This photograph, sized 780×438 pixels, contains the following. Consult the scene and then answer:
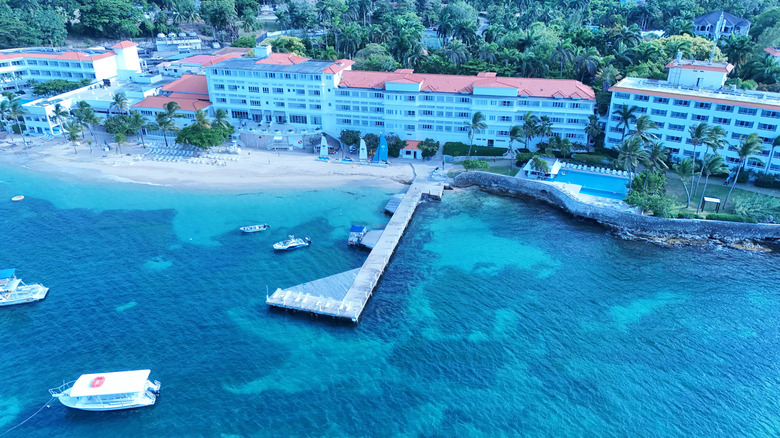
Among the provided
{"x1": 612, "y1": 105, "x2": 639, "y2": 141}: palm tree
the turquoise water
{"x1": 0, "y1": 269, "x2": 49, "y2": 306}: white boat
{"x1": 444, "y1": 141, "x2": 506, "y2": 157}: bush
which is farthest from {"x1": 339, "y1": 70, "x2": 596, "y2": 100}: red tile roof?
{"x1": 0, "y1": 269, "x2": 49, "y2": 306}: white boat

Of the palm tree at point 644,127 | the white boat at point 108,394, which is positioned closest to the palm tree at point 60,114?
the white boat at point 108,394

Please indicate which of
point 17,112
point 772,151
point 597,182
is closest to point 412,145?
point 597,182

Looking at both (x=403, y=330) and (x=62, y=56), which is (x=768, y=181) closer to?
(x=403, y=330)

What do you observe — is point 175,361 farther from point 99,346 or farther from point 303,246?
point 303,246

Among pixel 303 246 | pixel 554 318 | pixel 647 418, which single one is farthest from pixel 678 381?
pixel 303 246

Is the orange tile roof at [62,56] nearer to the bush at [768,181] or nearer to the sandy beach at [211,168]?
the sandy beach at [211,168]
